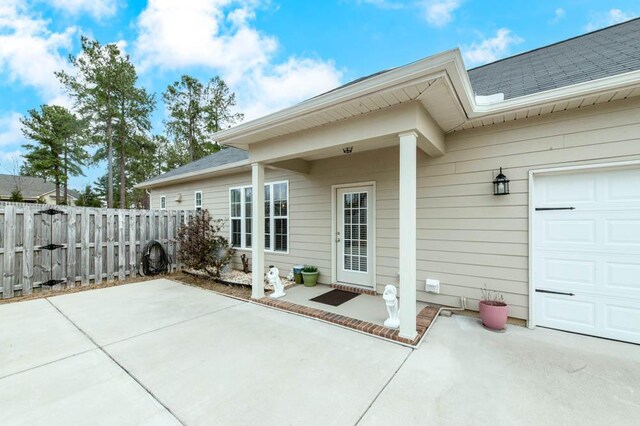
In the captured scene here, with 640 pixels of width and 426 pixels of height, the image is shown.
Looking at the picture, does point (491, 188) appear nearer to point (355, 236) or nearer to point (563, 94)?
point (563, 94)

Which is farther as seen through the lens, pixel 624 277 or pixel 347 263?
pixel 347 263

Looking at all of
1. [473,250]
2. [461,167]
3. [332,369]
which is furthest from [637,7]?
[332,369]

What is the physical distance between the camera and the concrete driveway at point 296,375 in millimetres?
1906

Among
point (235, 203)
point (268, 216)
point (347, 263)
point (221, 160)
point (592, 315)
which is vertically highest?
point (221, 160)

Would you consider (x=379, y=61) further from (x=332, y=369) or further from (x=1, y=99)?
(x=1, y=99)

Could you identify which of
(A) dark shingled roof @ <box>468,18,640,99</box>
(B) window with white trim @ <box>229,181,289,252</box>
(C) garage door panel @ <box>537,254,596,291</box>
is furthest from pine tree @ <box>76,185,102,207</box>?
(C) garage door panel @ <box>537,254,596,291</box>

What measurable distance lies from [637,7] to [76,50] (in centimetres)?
2454

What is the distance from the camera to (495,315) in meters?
3.26

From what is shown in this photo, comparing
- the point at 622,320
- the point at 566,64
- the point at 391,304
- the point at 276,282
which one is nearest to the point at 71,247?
the point at 276,282

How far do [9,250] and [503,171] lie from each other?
328 inches

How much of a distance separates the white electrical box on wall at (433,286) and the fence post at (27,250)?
7.26 meters

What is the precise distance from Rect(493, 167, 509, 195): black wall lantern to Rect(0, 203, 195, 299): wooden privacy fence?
7.55 metres

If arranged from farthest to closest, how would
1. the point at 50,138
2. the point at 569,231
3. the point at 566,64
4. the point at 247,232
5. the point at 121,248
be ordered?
the point at 50,138, the point at 247,232, the point at 121,248, the point at 566,64, the point at 569,231

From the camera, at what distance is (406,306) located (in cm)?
302
